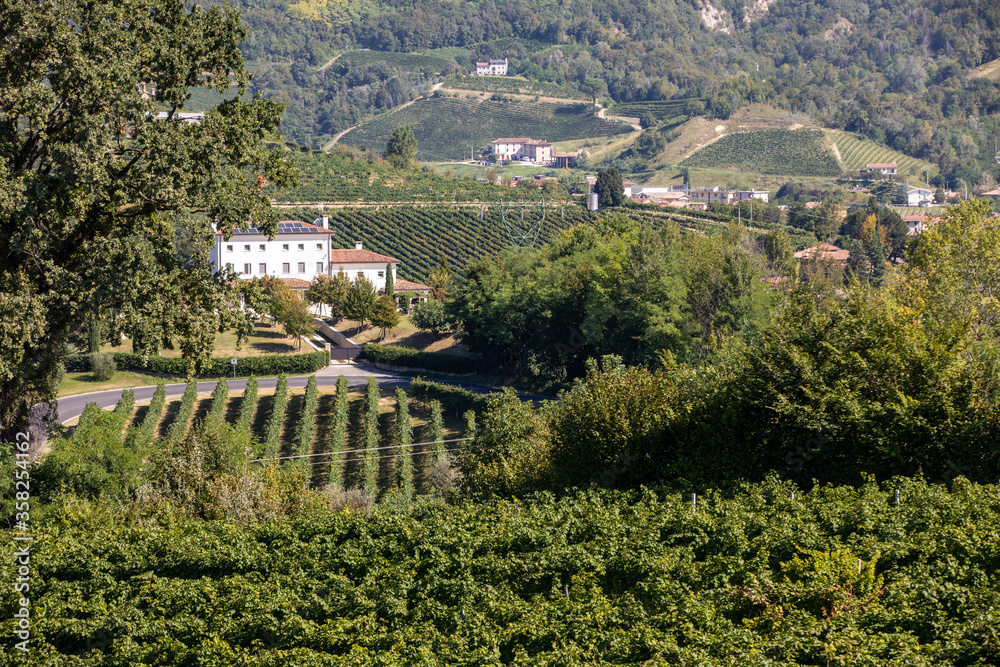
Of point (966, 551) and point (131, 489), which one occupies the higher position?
point (966, 551)

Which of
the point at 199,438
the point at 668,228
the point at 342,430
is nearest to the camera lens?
the point at 199,438

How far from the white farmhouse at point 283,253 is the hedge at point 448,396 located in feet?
95.2

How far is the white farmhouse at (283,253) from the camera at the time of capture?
77.2 metres

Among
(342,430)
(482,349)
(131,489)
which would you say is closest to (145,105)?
(131,489)

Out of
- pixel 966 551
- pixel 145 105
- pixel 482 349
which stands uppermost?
pixel 145 105

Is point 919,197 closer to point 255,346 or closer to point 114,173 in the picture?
point 255,346

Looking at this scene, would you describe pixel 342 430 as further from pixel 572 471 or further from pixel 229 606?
pixel 229 606

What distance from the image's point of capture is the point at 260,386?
54500mm

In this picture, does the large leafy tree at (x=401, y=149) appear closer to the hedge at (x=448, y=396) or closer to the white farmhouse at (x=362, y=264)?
the white farmhouse at (x=362, y=264)

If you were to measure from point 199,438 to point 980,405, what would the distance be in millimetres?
20501

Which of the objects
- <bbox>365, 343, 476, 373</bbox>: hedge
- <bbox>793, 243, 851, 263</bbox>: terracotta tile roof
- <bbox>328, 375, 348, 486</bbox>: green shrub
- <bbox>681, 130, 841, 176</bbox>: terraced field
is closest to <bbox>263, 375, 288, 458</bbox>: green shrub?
<bbox>328, 375, 348, 486</bbox>: green shrub

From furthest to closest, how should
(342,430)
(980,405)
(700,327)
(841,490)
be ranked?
(700,327) < (342,430) < (980,405) < (841,490)

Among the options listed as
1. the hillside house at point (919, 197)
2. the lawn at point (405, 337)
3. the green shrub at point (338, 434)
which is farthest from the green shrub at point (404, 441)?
the hillside house at point (919, 197)

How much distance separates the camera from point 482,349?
195 feet
